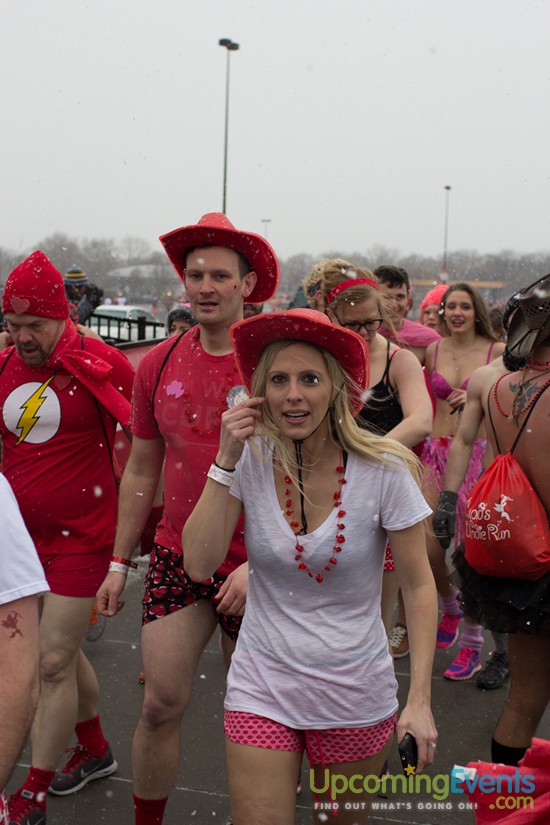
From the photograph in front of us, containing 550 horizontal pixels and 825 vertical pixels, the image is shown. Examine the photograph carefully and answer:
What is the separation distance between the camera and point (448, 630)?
18.9 ft

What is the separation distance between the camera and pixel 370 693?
2711 mm

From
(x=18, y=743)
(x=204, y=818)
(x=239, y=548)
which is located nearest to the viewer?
(x=18, y=743)

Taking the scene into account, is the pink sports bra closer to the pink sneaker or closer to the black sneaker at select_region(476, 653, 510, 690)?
the pink sneaker

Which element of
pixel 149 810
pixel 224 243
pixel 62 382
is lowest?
pixel 149 810

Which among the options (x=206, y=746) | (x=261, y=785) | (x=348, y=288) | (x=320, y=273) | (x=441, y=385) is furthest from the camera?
(x=441, y=385)

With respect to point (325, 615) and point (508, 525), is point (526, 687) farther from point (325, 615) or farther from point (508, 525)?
point (325, 615)

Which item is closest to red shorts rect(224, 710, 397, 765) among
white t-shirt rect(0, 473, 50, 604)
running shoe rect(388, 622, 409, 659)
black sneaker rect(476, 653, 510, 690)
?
white t-shirt rect(0, 473, 50, 604)

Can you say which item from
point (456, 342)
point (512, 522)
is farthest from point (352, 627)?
point (456, 342)

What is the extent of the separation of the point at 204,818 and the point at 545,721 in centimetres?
181

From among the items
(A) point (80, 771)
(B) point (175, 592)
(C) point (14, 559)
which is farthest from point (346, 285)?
(C) point (14, 559)

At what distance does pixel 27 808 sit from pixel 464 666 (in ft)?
8.58

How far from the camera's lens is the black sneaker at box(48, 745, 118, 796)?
13.4 ft

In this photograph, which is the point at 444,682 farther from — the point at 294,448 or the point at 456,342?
the point at 294,448

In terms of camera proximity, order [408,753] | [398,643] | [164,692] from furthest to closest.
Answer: [398,643]
[164,692]
[408,753]
